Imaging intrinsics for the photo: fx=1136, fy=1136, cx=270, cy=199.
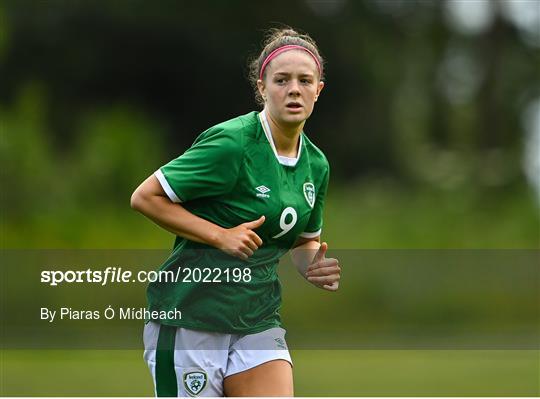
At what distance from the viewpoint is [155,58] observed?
1669 cm

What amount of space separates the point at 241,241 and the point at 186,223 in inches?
9.2

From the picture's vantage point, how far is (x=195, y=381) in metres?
4.54

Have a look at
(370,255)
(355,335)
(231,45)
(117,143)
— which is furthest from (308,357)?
(231,45)

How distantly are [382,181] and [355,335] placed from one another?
546 cm

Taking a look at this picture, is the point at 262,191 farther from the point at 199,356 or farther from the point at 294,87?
the point at 199,356

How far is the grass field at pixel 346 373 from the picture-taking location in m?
8.76

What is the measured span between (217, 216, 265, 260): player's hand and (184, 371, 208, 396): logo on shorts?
506 mm

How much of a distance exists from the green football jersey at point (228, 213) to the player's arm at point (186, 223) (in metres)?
0.04

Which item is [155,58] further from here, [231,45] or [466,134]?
[466,134]

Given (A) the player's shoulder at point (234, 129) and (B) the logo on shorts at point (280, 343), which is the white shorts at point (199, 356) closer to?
(B) the logo on shorts at point (280, 343)

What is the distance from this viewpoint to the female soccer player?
448 cm

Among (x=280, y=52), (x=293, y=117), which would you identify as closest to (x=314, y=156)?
(x=293, y=117)

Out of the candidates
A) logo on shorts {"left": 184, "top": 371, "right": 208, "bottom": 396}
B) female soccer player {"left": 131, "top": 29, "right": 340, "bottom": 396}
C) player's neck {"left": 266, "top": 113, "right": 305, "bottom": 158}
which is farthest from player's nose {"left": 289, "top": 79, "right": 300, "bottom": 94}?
logo on shorts {"left": 184, "top": 371, "right": 208, "bottom": 396}

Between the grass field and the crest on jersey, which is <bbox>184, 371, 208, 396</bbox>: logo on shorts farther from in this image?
the grass field
